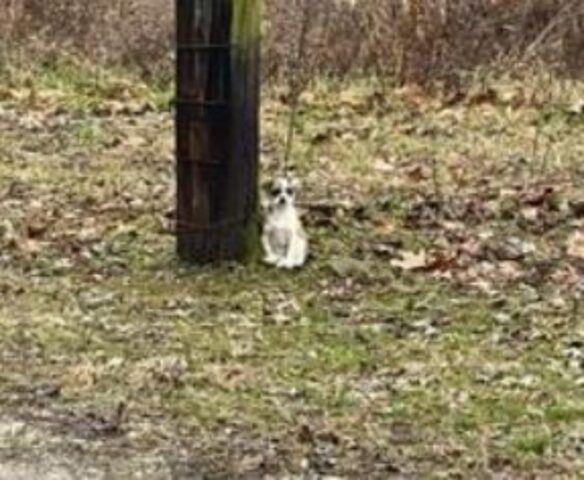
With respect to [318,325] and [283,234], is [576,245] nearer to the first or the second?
[283,234]

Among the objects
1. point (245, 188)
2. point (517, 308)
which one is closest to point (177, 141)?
point (245, 188)

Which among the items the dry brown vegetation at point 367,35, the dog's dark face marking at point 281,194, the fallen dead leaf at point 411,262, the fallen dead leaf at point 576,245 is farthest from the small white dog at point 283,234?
the dry brown vegetation at point 367,35

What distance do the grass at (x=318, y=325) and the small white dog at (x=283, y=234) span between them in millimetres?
92

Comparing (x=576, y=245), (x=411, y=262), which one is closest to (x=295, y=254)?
(x=411, y=262)

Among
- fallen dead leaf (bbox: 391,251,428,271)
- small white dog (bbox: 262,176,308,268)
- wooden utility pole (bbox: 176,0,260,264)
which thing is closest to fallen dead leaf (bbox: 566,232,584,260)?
fallen dead leaf (bbox: 391,251,428,271)

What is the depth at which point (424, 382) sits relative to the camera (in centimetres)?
596

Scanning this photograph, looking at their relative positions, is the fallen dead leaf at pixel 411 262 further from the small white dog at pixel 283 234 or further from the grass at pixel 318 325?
the small white dog at pixel 283 234

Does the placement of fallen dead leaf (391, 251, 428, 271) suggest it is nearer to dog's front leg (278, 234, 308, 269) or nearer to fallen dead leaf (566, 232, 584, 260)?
dog's front leg (278, 234, 308, 269)

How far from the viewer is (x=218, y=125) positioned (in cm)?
749

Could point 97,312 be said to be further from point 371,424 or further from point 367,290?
point 371,424

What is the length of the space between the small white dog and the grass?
3.6 inches

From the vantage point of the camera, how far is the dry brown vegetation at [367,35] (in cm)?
1382

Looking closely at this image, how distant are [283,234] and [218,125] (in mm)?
554

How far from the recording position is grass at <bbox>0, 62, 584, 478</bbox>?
17.9 feet
